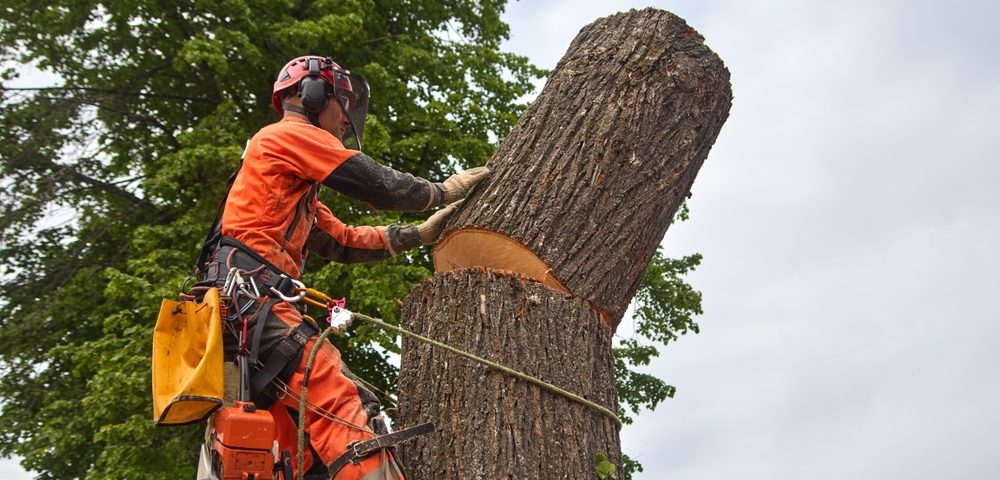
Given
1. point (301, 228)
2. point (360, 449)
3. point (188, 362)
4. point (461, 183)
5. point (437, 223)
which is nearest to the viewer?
point (360, 449)

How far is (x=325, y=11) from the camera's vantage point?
11.1m

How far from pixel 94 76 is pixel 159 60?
0.79m

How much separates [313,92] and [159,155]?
8.79 m

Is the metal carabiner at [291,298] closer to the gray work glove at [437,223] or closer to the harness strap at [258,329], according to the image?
the harness strap at [258,329]

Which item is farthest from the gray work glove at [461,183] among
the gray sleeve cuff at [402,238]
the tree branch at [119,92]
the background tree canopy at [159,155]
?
the tree branch at [119,92]

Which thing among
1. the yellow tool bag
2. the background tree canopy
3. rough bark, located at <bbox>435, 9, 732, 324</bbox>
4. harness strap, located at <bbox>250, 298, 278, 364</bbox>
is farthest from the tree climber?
the background tree canopy

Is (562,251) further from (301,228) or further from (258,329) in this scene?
(258,329)

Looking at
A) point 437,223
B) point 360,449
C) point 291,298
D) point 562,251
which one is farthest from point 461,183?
point 360,449

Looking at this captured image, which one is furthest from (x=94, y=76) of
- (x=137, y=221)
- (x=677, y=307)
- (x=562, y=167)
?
(x=562, y=167)

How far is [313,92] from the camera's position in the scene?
3.60 m

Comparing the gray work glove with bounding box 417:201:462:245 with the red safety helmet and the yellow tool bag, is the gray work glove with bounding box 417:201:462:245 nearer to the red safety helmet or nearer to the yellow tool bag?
the red safety helmet

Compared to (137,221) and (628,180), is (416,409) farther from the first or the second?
(137,221)

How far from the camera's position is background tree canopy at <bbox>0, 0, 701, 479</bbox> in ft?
32.0

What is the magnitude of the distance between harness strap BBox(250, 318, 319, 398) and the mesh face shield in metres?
0.97
